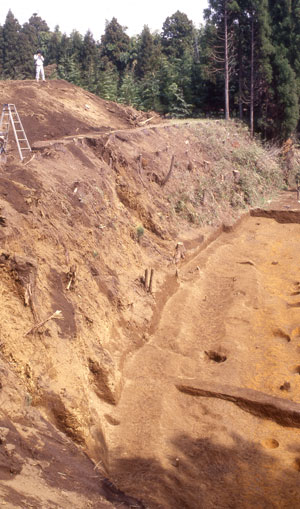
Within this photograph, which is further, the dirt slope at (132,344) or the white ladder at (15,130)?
the white ladder at (15,130)

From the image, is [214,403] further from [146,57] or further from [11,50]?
[11,50]

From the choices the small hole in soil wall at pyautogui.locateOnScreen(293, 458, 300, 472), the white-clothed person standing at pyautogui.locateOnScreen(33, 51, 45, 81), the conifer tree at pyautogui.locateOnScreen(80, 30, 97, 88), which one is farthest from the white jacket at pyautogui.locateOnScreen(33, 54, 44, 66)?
the small hole in soil wall at pyautogui.locateOnScreen(293, 458, 300, 472)

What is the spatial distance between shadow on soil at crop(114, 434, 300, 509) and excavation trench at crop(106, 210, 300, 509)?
1cm

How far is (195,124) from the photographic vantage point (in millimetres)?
22938

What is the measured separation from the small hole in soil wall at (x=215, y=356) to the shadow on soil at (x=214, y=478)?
2.38 m

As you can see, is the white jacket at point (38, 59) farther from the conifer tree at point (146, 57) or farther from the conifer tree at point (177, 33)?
the conifer tree at point (177, 33)

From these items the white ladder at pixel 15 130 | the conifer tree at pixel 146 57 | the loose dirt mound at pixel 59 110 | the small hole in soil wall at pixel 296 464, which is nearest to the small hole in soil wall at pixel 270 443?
the small hole in soil wall at pixel 296 464

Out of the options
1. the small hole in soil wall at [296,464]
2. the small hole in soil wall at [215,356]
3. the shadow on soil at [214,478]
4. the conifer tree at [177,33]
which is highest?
the conifer tree at [177,33]

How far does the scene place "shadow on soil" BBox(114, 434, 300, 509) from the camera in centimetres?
644

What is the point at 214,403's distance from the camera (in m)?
8.49

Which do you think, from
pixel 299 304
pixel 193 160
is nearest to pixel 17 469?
pixel 299 304

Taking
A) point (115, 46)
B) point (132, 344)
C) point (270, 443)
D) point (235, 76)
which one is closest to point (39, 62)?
point (235, 76)

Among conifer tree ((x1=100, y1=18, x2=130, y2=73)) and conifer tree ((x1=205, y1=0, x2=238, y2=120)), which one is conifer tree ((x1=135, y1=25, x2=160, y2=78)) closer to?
conifer tree ((x1=100, y1=18, x2=130, y2=73))

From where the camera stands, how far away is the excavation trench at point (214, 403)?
22.2 ft
